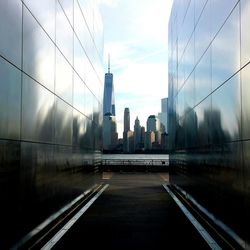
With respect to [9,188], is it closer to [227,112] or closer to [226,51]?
[227,112]

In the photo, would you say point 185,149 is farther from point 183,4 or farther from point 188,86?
point 183,4

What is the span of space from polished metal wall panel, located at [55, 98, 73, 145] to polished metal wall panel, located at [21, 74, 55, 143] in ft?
2.88

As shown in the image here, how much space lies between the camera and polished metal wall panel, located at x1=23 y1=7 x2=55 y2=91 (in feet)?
35.1

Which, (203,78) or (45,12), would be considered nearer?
(45,12)

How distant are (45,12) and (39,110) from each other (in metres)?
2.76

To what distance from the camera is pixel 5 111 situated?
29.6 feet

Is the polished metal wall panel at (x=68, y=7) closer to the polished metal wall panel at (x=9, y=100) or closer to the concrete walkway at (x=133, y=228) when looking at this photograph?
the polished metal wall panel at (x=9, y=100)

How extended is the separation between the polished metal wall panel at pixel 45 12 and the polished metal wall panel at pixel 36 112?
1.66 m

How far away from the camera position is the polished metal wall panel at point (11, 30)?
877 centimetres

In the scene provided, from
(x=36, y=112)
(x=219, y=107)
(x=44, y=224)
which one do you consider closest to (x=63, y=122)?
(x=44, y=224)

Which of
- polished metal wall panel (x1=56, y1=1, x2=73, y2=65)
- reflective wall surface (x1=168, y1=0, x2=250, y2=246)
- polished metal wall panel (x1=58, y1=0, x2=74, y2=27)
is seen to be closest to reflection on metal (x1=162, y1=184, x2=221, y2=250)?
reflective wall surface (x1=168, y1=0, x2=250, y2=246)

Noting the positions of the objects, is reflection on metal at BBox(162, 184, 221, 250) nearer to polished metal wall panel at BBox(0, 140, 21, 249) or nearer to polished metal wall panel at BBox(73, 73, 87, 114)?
polished metal wall panel at BBox(0, 140, 21, 249)

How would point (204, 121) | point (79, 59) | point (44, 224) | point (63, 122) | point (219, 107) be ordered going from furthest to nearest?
point (79, 59) < point (63, 122) < point (204, 121) < point (44, 224) < point (219, 107)

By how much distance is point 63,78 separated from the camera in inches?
647
